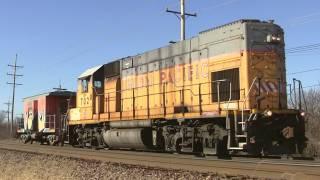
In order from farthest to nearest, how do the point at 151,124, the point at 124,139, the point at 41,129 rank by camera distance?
the point at 41,129 → the point at 124,139 → the point at 151,124

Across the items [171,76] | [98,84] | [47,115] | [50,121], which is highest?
[98,84]

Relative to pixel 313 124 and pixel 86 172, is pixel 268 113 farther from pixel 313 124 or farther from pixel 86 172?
pixel 313 124

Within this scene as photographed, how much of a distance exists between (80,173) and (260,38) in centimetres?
722

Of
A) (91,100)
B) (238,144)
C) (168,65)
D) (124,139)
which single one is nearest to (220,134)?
(238,144)

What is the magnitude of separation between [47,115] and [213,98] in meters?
17.3

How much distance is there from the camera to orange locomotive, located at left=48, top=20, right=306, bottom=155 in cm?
1430

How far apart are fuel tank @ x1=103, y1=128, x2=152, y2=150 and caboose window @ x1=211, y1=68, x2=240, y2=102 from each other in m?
3.79

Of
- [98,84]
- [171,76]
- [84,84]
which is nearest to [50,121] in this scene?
[84,84]

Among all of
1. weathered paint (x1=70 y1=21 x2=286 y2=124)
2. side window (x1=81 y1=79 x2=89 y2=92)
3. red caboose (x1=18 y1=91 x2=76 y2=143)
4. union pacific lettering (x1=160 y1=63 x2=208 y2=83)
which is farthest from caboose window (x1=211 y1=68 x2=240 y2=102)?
red caboose (x1=18 y1=91 x2=76 y2=143)

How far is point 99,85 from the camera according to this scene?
23500mm

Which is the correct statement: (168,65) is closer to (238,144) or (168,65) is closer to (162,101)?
(162,101)

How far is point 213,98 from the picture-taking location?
1628 centimetres

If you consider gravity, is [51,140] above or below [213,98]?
below

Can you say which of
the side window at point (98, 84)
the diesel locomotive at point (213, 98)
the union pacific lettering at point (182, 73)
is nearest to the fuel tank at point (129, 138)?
the diesel locomotive at point (213, 98)
